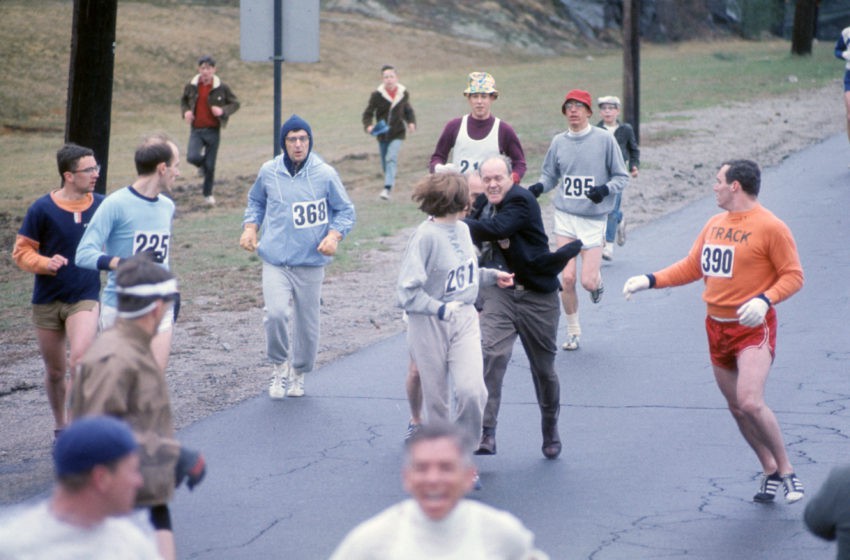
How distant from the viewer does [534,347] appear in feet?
26.4

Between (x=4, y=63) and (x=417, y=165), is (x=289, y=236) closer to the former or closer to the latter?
(x=417, y=165)

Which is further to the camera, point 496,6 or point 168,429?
point 496,6

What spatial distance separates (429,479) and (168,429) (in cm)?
168

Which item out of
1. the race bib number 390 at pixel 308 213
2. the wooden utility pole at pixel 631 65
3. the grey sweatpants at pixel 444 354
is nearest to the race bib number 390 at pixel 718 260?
the grey sweatpants at pixel 444 354

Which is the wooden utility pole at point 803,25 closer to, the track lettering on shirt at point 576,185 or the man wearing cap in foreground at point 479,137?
the track lettering on shirt at point 576,185

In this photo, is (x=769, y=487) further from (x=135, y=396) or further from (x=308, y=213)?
(x=308, y=213)

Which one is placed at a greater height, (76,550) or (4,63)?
(4,63)

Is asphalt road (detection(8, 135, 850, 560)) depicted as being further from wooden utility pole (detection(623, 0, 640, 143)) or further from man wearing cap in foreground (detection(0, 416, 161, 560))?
wooden utility pole (detection(623, 0, 640, 143))

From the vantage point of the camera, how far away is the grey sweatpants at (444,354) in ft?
24.5

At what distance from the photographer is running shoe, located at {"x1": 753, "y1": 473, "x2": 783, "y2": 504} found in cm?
707

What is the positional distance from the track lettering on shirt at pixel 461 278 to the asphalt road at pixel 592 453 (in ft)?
3.65

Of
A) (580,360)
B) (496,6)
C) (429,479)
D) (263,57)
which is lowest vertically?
(580,360)

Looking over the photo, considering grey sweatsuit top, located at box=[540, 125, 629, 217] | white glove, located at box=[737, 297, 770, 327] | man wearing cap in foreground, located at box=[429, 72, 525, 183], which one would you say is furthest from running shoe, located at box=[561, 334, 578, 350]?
white glove, located at box=[737, 297, 770, 327]

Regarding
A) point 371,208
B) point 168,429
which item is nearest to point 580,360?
point 168,429
